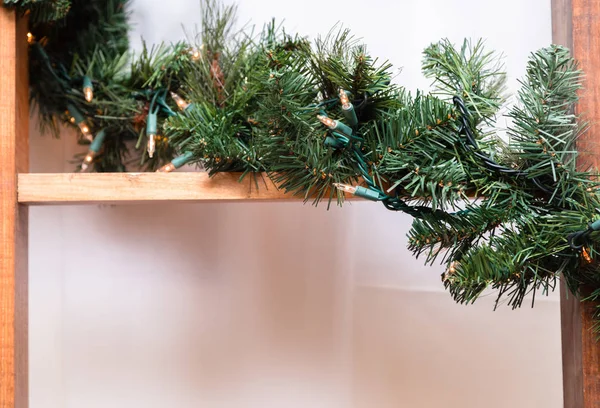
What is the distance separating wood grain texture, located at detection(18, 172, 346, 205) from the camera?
0.56 metres

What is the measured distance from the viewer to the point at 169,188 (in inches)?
22.0

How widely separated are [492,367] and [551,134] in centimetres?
38

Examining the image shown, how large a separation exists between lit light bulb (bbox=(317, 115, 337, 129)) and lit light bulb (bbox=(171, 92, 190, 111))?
234 millimetres

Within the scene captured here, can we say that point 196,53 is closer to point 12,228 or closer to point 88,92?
point 88,92

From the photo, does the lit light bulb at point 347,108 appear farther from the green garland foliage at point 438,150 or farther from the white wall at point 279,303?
the white wall at point 279,303

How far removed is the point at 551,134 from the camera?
0.48 meters

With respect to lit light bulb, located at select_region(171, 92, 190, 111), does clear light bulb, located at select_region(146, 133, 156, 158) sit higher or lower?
lower

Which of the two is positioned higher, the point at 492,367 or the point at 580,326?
the point at 580,326

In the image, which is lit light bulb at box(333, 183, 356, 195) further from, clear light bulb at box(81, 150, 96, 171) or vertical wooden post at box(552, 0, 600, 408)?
clear light bulb at box(81, 150, 96, 171)

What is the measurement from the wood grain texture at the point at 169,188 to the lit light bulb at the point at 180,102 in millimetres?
138

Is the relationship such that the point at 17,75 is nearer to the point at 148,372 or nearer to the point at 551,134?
the point at 148,372

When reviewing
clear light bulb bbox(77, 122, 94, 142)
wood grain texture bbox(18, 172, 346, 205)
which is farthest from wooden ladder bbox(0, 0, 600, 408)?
clear light bulb bbox(77, 122, 94, 142)

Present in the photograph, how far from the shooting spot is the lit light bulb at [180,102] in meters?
0.66

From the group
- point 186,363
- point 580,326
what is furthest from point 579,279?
point 186,363
